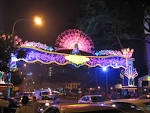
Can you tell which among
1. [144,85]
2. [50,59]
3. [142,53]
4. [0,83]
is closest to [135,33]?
[50,59]

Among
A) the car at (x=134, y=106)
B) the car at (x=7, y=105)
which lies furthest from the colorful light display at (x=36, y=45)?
the car at (x=134, y=106)

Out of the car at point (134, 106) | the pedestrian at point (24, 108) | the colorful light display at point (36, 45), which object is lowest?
the car at point (134, 106)

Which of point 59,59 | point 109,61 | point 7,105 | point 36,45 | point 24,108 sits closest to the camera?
point 24,108

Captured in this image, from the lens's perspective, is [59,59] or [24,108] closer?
[24,108]

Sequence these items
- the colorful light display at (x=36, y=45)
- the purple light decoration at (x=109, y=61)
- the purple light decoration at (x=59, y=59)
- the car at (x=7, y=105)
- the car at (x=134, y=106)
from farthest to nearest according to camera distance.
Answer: the purple light decoration at (x=109, y=61)
the purple light decoration at (x=59, y=59)
the colorful light display at (x=36, y=45)
the car at (x=7, y=105)
the car at (x=134, y=106)

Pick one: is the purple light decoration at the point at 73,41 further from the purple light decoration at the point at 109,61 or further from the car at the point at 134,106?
the car at the point at 134,106

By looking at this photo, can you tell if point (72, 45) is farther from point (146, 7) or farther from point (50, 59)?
point (146, 7)

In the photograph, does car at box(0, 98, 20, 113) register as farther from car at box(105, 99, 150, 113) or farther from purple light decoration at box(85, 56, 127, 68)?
purple light decoration at box(85, 56, 127, 68)

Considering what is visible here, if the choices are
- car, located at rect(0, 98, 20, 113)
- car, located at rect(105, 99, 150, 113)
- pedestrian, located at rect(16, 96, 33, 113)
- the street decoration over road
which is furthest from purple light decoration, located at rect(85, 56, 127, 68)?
pedestrian, located at rect(16, 96, 33, 113)

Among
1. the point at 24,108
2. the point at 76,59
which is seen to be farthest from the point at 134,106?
the point at 76,59

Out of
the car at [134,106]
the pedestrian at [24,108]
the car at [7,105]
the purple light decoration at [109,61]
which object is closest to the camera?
the pedestrian at [24,108]

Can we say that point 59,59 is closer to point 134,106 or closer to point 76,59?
point 76,59

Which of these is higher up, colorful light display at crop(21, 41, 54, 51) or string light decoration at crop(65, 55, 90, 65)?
colorful light display at crop(21, 41, 54, 51)

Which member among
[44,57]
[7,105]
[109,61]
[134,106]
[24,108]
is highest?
[44,57]
